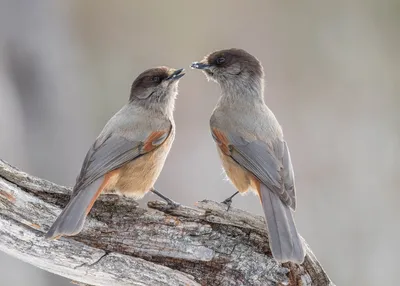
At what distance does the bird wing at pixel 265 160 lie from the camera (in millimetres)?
4012

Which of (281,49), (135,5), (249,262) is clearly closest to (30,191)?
(249,262)

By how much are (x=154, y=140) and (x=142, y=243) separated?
2.54 ft

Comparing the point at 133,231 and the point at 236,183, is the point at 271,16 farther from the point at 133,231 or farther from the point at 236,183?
the point at 133,231

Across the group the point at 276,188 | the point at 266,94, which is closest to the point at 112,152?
the point at 276,188

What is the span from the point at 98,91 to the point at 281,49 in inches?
77.2

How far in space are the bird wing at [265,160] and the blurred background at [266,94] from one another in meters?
1.88

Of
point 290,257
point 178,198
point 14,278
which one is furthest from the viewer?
point 178,198

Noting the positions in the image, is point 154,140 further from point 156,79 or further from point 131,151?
point 156,79

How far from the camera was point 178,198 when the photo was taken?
6289mm

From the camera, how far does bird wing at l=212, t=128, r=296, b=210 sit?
13.2 feet

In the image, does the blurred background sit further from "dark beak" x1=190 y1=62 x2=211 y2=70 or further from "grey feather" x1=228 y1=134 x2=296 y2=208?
"grey feather" x1=228 y1=134 x2=296 y2=208

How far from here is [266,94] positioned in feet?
22.3

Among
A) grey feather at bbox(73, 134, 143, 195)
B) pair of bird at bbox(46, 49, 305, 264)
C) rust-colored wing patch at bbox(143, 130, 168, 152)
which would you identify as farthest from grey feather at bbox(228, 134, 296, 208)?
grey feather at bbox(73, 134, 143, 195)

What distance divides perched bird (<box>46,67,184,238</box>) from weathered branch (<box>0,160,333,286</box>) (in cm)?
17
